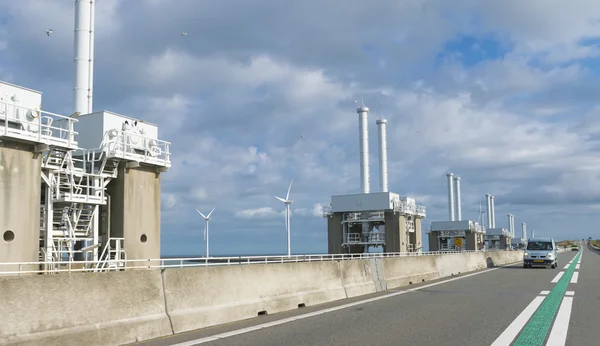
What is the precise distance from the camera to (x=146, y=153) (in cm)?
2973

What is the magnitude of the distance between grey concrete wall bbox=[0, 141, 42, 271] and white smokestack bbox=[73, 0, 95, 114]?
40.3ft

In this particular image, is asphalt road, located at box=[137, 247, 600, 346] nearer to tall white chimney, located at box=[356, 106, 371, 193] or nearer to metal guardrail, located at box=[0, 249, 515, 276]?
metal guardrail, located at box=[0, 249, 515, 276]

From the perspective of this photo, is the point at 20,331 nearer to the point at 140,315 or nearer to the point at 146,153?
the point at 140,315

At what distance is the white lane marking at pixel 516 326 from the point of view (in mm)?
9620

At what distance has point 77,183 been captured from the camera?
89.9ft

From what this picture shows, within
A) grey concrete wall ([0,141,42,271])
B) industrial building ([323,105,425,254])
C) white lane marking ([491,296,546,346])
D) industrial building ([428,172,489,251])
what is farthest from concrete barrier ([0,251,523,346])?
industrial building ([428,172,489,251])

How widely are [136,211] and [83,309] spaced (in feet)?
66.2

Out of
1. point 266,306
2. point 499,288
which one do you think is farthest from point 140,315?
point 499,288

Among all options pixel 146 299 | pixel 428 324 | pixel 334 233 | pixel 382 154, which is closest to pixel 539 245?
pixel 428 324

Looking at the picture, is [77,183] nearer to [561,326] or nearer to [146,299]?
[146,299]

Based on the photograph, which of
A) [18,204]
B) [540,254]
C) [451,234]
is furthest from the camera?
[451,234]

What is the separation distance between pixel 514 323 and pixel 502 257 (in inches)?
1661

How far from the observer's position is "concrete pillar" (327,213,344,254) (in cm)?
7319

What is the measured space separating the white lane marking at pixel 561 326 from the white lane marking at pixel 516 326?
608 mm
